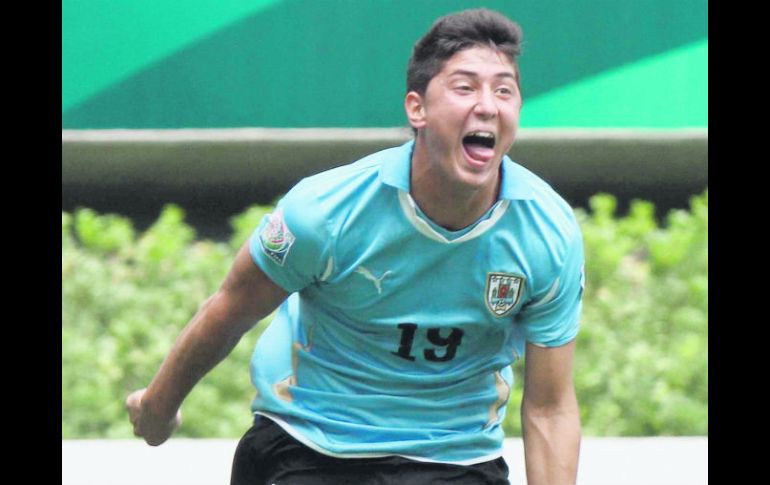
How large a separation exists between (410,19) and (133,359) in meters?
2.34

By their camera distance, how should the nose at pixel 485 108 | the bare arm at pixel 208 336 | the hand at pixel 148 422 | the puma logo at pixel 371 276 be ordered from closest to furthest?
the nose at pixel 485 108, the puma logo at pixel 371 276, the bare arm at pixel 208 336, the hand at pixel 148 422

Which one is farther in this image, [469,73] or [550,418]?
[550,418]

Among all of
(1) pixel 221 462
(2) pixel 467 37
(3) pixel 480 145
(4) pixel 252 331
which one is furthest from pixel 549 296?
(4) pixel 252 331

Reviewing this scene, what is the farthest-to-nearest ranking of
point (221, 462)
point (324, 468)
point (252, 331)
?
point (252, 331) → point (221, 462) → point (324, 468)

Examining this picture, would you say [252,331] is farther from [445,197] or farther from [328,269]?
[445,197]

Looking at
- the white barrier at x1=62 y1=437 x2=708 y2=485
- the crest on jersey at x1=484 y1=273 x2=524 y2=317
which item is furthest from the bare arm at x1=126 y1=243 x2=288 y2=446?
the white barrier at x1=62 y1=437 x2=708 y2=485

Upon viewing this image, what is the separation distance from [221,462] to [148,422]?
3.88 feet

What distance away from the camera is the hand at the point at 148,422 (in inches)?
153

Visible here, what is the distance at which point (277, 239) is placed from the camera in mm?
3504

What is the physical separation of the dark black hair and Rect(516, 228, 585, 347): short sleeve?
0.45 m

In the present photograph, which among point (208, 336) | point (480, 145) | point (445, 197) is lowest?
point (208, 336)

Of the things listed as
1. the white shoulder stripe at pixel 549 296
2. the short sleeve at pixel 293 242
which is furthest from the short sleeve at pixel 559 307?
the short sleeve at pixel 293 242

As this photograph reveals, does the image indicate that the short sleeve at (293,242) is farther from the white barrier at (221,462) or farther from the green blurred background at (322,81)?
the green blurred background at (322,81)

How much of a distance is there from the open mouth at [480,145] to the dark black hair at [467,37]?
19cm
